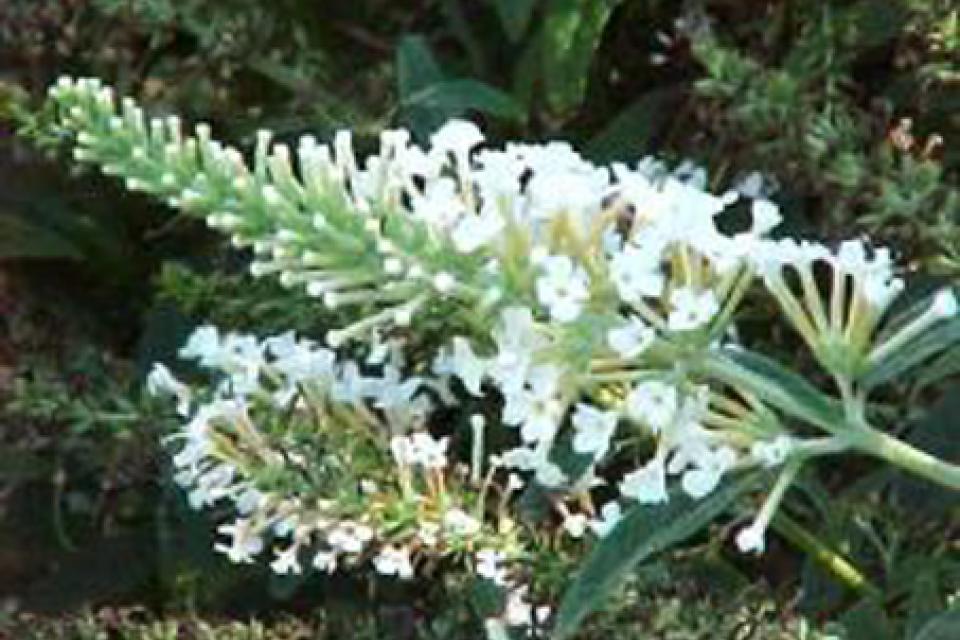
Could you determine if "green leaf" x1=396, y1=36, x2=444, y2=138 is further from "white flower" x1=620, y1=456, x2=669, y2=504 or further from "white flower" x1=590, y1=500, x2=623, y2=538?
"white flower" x1=620, y1=456, x2=669, y2=504

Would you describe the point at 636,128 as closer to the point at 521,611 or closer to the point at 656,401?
the point at 521,611

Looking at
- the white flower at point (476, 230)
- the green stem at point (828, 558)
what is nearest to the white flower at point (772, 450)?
the white flower at point (476, 230)

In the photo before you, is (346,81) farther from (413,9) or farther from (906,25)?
(906,25)

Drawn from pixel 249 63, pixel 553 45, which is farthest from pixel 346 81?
pixel 553 45

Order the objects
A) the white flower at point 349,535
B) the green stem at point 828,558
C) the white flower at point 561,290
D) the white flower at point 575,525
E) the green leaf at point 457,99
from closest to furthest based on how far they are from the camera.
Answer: the white flower at point 561,290
the white flower at point 349,535
the white flower at point 575,525
the green stem at point 828,558
the green leaf at point 457,99

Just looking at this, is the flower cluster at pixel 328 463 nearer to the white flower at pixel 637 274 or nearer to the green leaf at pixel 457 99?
the white flower at pixel 637 274

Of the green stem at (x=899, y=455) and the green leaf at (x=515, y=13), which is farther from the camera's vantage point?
the green leaf at (x=515, y=13)

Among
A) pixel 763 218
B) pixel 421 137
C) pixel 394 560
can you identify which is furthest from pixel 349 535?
pixel 421 137

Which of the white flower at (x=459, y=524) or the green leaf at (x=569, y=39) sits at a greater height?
the green leaf at (x=569, y=39)
